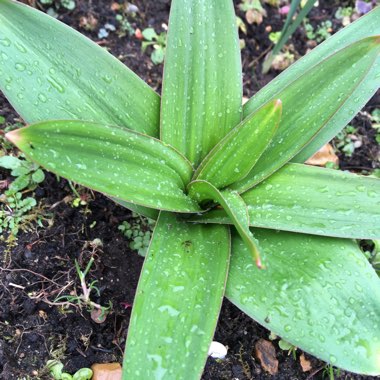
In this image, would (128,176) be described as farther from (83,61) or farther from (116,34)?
(116,34)

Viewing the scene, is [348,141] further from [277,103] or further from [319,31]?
[277,103]

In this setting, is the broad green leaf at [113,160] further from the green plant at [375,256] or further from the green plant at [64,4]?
the green plant at [64,4]

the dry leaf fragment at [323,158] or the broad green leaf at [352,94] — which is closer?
the broad green leaf at [352,94]

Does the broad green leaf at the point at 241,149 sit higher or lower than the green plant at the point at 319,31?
lower

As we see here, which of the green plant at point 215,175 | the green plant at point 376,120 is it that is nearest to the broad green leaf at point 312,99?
the green plant at point 215,175

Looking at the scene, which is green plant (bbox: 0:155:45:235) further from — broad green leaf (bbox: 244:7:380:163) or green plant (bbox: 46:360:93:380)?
broad green leaf (bbox: 244:7:380:163)

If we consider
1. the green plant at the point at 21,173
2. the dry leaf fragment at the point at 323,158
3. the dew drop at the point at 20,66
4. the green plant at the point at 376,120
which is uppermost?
the dew drop at the point at 20,66

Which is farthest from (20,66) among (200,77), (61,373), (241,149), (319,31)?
(319,31)
